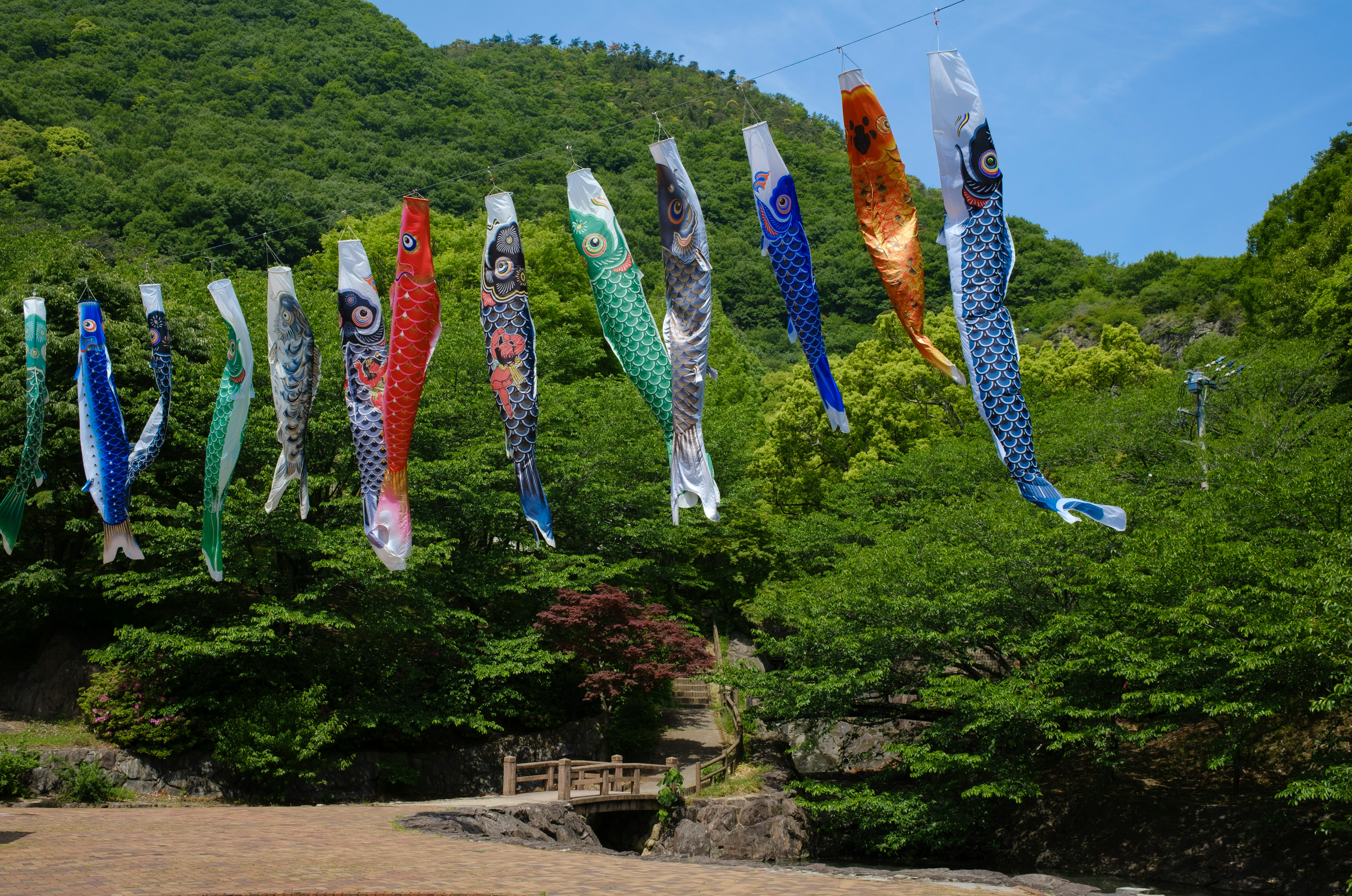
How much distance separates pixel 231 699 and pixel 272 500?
6.01 m

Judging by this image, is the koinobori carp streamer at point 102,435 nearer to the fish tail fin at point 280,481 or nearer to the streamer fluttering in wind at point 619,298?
the fish tail fin at point 280,481

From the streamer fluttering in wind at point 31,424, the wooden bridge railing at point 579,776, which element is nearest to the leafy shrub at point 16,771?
the streamer fluttering in wind at point 31,424

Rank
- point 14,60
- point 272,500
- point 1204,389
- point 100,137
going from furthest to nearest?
point 14,60 → point 100,137 → point 1204,389 → point 272,500

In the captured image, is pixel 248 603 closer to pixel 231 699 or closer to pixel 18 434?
pixel 231 699

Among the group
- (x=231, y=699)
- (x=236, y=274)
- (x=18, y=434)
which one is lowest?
(x=231, y=699)

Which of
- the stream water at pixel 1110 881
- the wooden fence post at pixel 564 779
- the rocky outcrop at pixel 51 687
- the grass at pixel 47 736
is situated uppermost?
the rocky outcrop at pixel 51 687

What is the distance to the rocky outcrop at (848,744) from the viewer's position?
17.9 m

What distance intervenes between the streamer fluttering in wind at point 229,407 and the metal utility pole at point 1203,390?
1447 cm

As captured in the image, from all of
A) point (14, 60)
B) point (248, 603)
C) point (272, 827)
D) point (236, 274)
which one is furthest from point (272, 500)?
point (14, 60)

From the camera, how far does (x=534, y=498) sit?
999 cm

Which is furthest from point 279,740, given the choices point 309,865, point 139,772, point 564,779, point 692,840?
point 692,840

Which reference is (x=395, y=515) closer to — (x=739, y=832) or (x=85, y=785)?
(x=85, y=785)

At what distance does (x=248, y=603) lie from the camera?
58.8 feet

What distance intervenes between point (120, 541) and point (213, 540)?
1617 millimetres
